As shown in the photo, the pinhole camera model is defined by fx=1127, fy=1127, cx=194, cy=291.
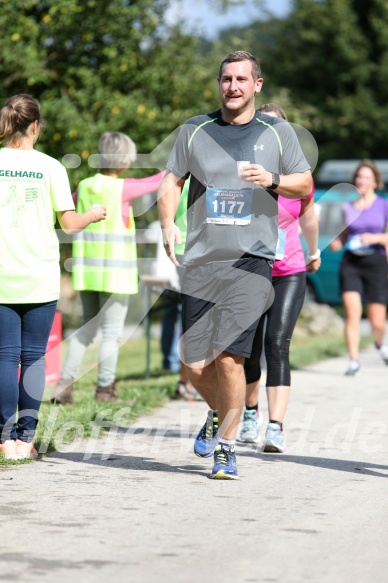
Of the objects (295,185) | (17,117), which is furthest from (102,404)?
(295,185)

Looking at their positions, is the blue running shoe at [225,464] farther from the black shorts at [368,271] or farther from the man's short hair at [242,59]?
the black shorts at [368,271]

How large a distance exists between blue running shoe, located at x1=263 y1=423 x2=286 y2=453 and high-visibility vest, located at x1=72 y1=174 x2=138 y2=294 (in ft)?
6.84

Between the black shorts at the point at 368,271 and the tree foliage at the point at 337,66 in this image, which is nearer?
the black shorts at the point at 368,271

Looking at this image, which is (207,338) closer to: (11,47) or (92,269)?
(92,269)

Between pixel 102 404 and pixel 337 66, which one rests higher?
pixel 337 66

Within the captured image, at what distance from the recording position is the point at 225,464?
5605 millimetres

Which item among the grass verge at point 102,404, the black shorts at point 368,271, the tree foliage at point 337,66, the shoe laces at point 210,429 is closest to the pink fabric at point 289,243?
the shoe laces at point 210,429

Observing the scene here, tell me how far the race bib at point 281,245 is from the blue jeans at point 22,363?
4.51 feet

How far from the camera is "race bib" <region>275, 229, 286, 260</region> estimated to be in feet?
21.5

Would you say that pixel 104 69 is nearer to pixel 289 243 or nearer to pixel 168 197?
pixel 289 243

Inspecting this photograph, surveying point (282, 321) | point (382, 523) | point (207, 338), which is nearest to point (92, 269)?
point (282, 321)

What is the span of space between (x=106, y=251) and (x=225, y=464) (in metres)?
2.96

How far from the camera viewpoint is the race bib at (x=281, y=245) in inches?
259

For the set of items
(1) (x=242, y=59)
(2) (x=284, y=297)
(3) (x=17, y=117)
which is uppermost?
(1) (x=242, y=59)
